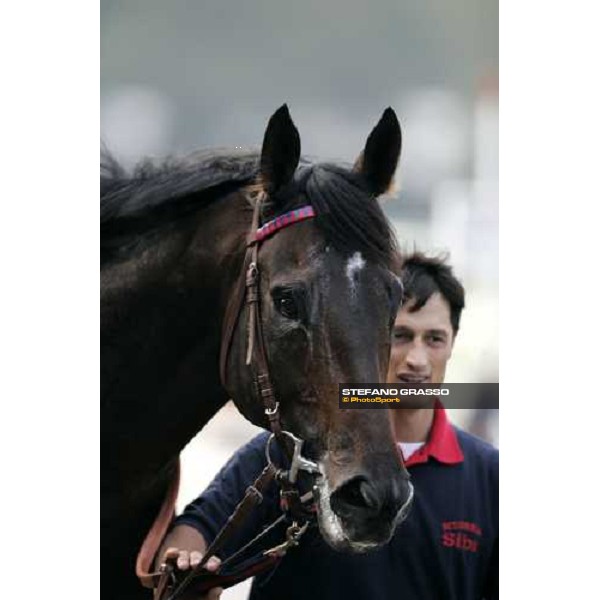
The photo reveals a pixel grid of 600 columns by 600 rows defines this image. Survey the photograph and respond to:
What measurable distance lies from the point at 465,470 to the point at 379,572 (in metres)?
0.34

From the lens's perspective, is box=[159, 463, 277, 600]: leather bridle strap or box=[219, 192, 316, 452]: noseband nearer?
box=[219, 192, 316, 452]: noseband

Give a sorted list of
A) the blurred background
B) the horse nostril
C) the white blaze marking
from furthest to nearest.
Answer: the blurred background
the white blaze marking
the horse nostril

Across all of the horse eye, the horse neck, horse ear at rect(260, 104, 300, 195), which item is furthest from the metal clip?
horse ear at rect(260, 104, 300, 195)

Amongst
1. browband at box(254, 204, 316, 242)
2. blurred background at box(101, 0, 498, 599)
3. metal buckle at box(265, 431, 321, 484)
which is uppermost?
blurred background at box(101, 0, 498, 599)

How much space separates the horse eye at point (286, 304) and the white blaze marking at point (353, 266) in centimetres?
12

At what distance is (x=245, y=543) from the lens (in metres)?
2.12

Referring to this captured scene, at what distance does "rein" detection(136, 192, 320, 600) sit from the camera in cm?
181

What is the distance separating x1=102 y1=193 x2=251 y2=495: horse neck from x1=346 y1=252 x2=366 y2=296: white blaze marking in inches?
10.7

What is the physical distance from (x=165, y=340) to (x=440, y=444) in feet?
2.46

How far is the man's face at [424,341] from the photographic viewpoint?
7.38 ft

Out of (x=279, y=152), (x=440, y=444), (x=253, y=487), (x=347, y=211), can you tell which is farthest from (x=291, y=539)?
(x=279, y=152)

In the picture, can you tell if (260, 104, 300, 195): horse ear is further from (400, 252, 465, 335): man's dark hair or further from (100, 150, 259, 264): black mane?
(400, 252, 465, 335): man's dark hair
